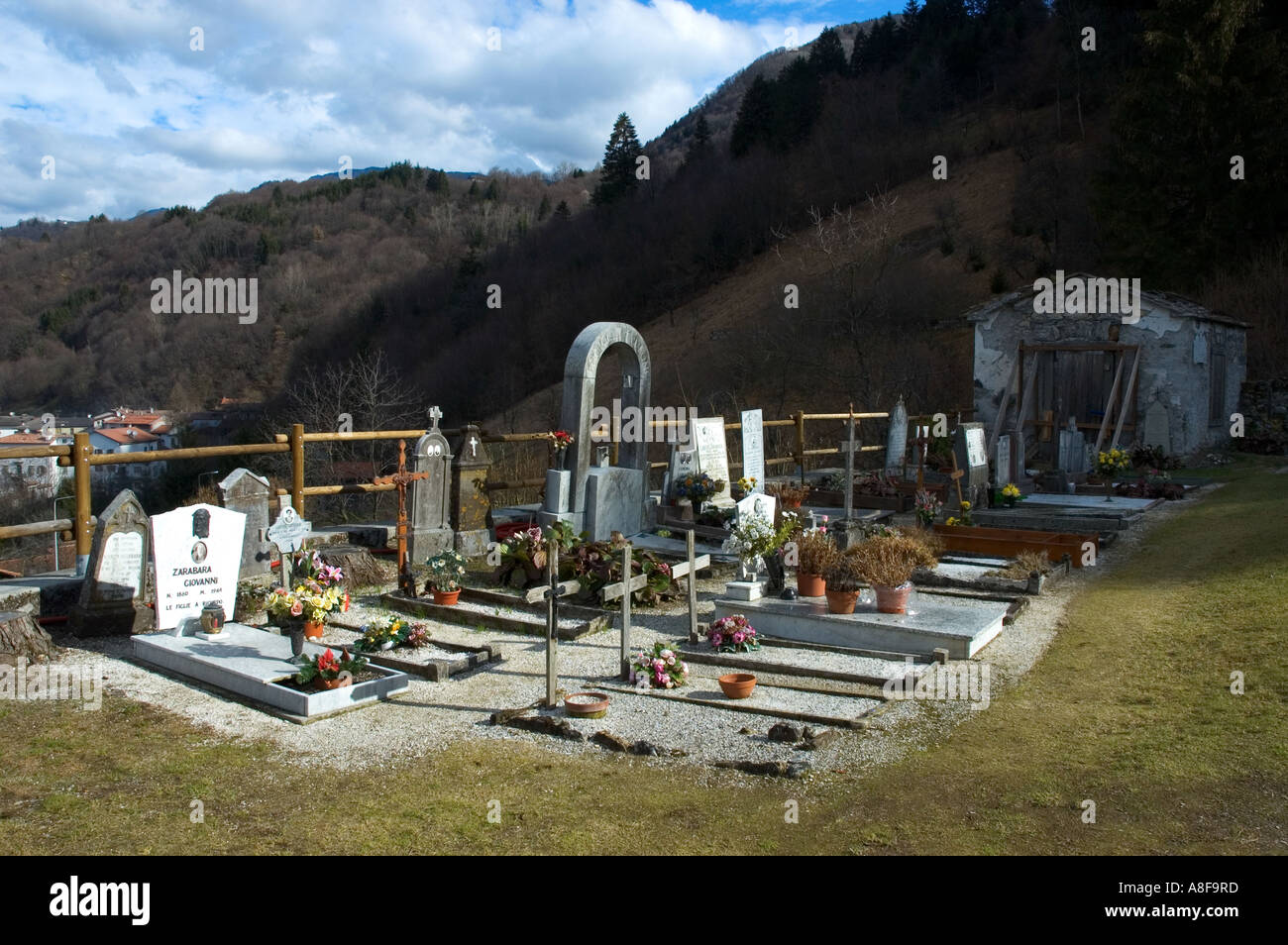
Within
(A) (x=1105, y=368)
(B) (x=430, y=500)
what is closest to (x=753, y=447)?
(B) (x=430, y=500)

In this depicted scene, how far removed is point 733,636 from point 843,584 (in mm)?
1126

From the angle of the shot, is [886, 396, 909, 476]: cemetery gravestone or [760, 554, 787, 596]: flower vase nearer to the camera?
[760, 554, 787, 596]: flower vase

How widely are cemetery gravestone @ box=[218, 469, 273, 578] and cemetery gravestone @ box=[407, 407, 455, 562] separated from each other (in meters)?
1.63

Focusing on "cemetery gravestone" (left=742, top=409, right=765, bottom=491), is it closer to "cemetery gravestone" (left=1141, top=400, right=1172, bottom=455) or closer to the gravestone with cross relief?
the gravestone with cross relief

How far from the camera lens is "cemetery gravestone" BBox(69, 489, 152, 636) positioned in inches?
316

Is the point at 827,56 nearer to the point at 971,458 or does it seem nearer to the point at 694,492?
the point at 971,458

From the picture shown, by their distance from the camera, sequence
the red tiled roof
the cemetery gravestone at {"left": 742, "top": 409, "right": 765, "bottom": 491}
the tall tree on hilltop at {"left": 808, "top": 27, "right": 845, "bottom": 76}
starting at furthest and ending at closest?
the tall tree on hilltop at {"left": 808, "top": 27, "right": 845, "bottom": 76}, the red tiled roof, the cemetery gravestone at {"left": 742, "top": 409, "right": 765, "bottom": 491}

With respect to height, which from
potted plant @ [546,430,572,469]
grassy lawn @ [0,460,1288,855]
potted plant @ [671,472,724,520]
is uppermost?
potted plant @ [546,430,572,469]

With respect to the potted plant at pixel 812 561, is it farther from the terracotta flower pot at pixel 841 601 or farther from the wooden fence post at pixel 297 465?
the wooden fence post at pixel 297 465

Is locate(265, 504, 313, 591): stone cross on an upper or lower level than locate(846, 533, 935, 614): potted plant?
upper

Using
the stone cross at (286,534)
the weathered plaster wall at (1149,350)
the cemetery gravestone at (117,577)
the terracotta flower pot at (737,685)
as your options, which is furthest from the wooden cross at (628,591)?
the weathered plaster wall at (1149,350)

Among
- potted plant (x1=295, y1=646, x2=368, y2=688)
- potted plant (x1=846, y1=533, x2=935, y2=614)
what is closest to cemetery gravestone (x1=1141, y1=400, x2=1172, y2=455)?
potted plant (x1=846, y1=533, x2=935, y2=614)

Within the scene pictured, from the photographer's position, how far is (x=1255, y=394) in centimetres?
2247

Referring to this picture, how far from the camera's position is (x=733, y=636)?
8023 mm
